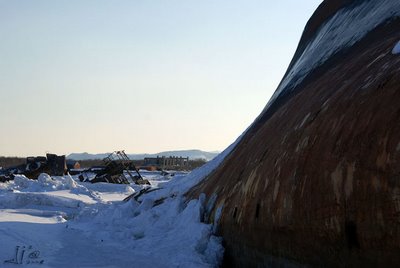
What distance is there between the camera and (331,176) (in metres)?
4.48

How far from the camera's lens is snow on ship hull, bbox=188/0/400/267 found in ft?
12.7

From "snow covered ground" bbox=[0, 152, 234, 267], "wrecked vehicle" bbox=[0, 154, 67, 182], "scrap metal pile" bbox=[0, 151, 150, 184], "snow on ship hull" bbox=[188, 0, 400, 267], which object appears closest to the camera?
"snow on ship hull" bbox=[188, 0, 400, 267]

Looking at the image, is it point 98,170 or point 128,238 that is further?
point 98,170

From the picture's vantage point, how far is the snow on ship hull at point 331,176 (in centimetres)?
386

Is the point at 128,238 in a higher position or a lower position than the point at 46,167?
Answer: lower

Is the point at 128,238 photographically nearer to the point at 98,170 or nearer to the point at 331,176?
the point at 331,176

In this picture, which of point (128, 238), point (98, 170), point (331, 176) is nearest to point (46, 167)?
point (98, 170)

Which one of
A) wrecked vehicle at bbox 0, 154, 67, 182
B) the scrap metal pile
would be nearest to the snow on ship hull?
the scrap metal pile

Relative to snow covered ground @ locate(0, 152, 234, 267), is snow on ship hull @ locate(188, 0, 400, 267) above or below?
above

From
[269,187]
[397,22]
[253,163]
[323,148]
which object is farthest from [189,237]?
[397,22]

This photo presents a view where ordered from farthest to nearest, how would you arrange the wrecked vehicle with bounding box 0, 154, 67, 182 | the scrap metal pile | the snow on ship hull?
the wrecked vehicle with bounding box 0, 154, 67, 182 < the scrap metal pile < the snow on ship hull

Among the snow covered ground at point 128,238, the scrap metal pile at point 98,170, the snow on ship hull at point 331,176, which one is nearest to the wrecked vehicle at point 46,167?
the scrap metal pile at point 98,170

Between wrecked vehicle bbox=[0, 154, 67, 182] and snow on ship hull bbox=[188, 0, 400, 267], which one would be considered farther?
wrecked vehicle bbox=[0, 154, 67, 182]

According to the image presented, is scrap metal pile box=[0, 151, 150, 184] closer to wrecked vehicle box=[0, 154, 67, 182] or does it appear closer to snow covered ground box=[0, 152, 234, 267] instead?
wrecked vehicle box=[0, 154, 67, 182]
